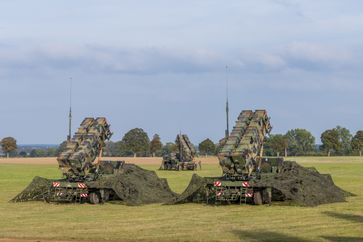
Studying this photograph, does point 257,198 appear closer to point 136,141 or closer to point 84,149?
point 84,149

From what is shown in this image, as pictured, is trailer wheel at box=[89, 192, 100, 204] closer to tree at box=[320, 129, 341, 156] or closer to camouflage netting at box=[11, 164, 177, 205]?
camouflage netting at box=[11, 164, 177, 205]

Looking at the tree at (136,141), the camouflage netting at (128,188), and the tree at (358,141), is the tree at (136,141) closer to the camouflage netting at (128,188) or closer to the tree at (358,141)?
the tree at (358,141)

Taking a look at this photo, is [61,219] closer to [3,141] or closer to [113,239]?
[113,239]

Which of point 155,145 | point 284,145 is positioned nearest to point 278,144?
point 284,145

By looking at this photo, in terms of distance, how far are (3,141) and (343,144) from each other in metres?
63.6

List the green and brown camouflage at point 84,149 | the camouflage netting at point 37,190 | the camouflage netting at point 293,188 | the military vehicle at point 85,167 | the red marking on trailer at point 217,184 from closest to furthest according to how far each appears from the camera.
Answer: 1. the camouflage netting at point 293,188
2. the red marking on trailer at point 217,184
3. the military vehicle at point 85,167
4. the green and brown camouflage at point 84,149
5. the camouflage netting at point 37,190

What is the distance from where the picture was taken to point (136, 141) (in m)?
134

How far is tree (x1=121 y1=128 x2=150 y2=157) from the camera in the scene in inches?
5281

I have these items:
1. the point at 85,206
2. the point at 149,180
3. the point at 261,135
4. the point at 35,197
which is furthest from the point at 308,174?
the point at 35,197

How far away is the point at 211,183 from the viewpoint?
28.7 metres

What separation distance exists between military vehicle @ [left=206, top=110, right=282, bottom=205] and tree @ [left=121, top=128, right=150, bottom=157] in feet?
340

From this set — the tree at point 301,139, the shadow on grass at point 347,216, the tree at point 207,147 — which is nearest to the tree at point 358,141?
the tree at point 301,139

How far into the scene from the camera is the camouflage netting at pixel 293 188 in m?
27.7

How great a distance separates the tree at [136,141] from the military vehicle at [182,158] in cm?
6263
